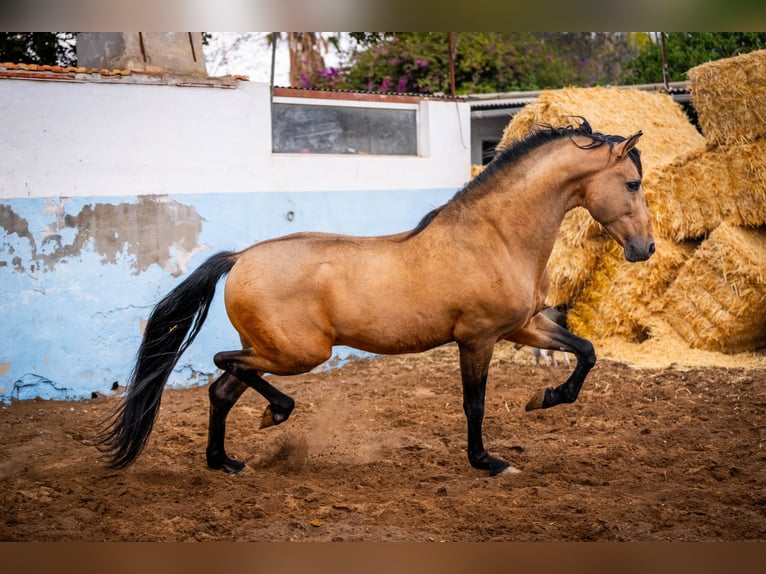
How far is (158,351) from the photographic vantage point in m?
4.75

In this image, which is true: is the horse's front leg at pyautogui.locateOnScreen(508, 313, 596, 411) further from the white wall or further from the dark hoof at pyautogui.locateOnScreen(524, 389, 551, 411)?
the white wall

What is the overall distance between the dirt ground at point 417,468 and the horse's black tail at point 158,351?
9.9 inches

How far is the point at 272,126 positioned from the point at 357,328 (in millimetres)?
3652

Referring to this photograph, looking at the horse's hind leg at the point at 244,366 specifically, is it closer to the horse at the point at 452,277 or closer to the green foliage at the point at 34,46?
the horse at the point at 452,277

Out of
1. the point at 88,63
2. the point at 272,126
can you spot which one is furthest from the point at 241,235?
the point at 88,63

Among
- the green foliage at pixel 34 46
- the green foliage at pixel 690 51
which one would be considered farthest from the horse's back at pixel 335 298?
the green foliage at pixel 690 51

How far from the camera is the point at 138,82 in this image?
666cm

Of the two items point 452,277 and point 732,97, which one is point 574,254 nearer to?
point 732,97

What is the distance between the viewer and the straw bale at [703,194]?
7176 millimetres

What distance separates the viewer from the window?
301 inches

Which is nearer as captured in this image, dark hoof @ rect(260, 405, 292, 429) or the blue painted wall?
dark hoof @ rect(260, 405, 292, 429)

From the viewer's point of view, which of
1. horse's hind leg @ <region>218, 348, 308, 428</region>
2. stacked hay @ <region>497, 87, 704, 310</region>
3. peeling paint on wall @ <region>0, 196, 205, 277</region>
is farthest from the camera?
stacked hay @ <region>497, 87, 704, 310</region>

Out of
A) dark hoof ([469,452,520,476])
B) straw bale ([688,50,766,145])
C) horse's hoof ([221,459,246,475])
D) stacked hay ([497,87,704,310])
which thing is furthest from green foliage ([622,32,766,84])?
horse's hoof ([221,459,246,475])

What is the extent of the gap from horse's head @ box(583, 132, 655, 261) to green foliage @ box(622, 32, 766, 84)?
9.32 metres
